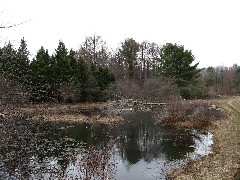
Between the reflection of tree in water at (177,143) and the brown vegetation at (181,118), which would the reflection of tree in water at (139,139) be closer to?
the reflection of tree in water at (177,143)

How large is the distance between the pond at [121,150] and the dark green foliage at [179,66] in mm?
19811

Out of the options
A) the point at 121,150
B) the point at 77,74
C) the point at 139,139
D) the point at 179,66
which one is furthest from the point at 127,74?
the point at 121,150

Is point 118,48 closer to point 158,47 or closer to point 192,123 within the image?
point 158,47

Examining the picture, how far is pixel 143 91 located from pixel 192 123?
17000 mm

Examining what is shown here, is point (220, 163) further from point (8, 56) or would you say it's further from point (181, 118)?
point (8, 56)

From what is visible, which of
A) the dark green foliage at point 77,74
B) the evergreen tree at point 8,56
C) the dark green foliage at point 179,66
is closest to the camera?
the evergreen tree at point 8,56

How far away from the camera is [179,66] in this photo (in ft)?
148

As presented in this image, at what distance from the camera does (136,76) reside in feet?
177

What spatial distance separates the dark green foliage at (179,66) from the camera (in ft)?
146

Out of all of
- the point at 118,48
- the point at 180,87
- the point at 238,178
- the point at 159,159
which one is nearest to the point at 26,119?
the point at 238,178

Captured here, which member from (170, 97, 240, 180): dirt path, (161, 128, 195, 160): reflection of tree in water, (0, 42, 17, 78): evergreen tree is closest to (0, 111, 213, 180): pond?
(161, 128, 195, 160): reflection of tree in water

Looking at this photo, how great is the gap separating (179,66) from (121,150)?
99.2 feet

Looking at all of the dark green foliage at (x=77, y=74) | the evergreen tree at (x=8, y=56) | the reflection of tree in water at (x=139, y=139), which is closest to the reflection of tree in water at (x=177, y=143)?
the reflection of tree in water at (x=139, y=139)

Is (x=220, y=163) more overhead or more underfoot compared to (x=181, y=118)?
more underfoot
